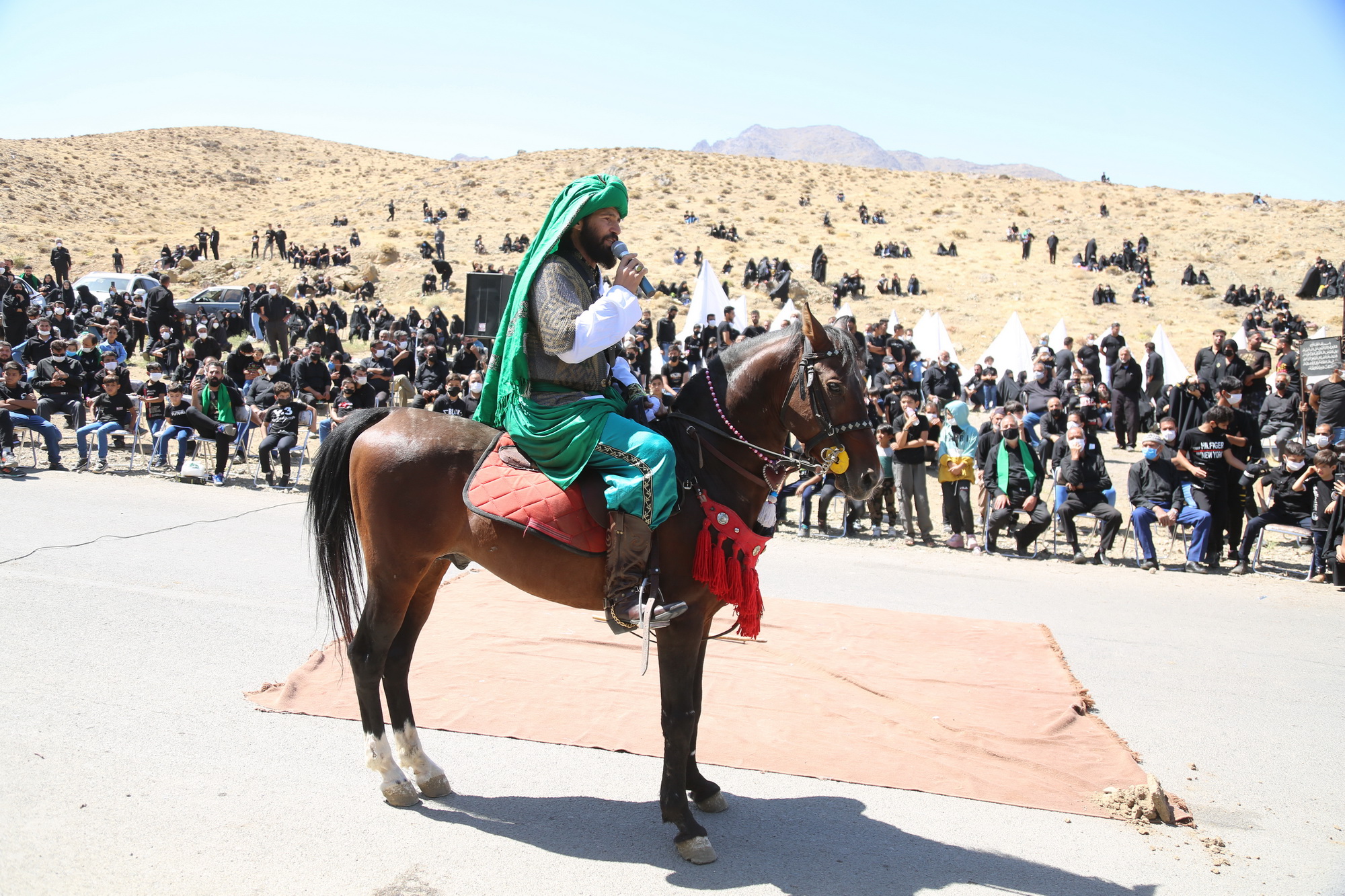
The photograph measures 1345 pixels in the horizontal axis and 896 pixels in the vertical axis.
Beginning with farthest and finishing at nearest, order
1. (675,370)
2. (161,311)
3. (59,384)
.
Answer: (161,311), (675,370), (59,384)

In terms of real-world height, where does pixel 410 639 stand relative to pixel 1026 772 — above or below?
above

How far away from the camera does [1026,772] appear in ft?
15.9

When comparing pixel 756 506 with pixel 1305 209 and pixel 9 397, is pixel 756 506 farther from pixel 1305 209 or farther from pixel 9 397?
pixel 1305 209

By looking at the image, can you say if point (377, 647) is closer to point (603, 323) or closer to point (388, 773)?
point (388, 773)

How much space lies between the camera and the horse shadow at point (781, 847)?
3834mm

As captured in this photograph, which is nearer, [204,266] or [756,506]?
[756,506]

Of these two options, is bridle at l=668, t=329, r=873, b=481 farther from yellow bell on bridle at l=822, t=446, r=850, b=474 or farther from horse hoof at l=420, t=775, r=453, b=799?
horse hoof at l=420, t=775, r=453, b=799

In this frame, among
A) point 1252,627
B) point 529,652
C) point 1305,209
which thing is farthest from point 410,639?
point 1305,209

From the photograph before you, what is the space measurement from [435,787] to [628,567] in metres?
1.50

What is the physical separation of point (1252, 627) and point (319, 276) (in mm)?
39761

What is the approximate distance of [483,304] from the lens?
16.5m

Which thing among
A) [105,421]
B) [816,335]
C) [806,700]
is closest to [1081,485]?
[806,700]

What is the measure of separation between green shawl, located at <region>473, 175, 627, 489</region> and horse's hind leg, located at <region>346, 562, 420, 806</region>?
3.24ft

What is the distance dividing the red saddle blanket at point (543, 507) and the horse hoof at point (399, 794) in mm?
1347
